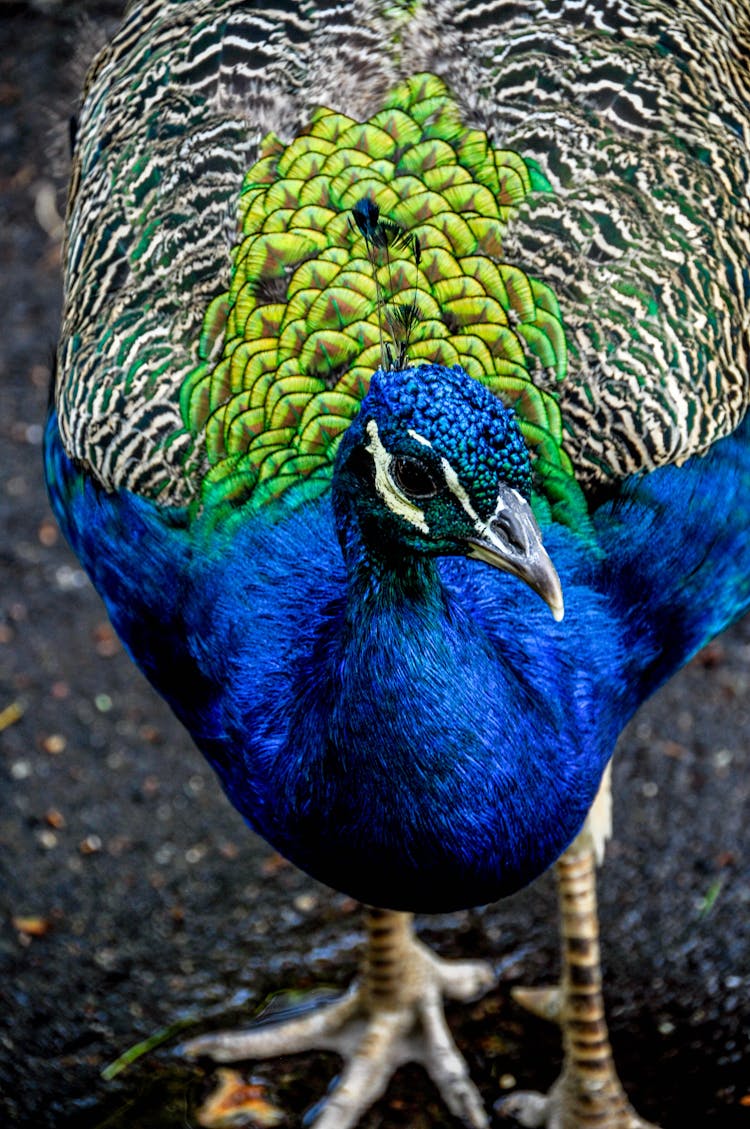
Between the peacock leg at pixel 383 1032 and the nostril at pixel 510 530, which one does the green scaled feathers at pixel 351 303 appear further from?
the peacock leg at pixel 383 1032

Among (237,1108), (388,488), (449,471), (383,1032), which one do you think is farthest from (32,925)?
(449,471)

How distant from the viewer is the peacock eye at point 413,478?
2057mm

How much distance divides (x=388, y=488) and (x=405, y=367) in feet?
0.69

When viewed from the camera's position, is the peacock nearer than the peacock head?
No

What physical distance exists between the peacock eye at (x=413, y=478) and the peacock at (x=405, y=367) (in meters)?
0.15

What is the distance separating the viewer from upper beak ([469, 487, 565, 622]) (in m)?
2.04

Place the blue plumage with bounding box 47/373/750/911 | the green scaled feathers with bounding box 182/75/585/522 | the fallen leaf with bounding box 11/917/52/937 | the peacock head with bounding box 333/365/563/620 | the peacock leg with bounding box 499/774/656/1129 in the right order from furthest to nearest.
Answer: the fallen leaf with bounding box 11/917/52/937 → the peacock leg with bounding box 499/774/656/1129 → the green scaled feathers with bounding box 182/75/585/522 → the blue plumage with bounding box 47/373/750/911 → the peacock head with bounding box 333/365/563/620

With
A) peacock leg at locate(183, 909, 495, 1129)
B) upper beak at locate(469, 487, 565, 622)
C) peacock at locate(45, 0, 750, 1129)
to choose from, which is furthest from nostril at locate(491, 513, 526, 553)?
peacock leg at locate(183, 909, 495, 1129)

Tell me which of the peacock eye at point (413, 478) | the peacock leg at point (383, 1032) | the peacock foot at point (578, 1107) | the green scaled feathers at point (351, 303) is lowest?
the peacock foot at point (578, 1107)

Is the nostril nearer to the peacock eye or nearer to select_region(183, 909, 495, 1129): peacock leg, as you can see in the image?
the peacock eye

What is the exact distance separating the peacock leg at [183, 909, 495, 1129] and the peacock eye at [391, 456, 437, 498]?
1332 millimetres

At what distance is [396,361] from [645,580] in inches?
27.0

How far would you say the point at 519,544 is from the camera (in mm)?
2045

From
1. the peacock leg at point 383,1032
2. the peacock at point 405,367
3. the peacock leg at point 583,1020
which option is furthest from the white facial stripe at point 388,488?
the peacock leg at point 383,1032
